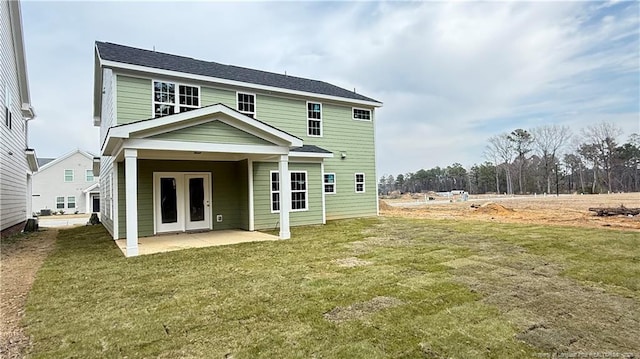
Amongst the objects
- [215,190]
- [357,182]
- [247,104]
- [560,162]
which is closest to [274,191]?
[215,190]

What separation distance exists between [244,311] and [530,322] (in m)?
3.09

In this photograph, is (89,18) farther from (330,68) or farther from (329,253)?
(329,253)

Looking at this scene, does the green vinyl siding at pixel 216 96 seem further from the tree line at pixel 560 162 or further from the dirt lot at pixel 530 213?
the tree line at pixel 560 162

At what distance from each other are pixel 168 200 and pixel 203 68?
4.83 meters

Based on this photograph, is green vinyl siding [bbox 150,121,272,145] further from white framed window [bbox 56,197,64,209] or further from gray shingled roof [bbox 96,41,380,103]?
white framed window [bbox 56,197,64,209]

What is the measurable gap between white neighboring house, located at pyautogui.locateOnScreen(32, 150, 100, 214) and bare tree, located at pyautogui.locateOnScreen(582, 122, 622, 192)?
62.8 metres

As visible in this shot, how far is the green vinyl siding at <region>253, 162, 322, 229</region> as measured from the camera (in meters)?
11.4

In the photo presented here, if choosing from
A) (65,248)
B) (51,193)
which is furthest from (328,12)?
(51,193)

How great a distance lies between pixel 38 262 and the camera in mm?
7031

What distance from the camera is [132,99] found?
10.0 metres

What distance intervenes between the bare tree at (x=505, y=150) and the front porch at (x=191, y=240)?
54607 millimetres

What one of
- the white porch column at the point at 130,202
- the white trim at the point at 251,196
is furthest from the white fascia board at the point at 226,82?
the white porch column at the point at 130,202

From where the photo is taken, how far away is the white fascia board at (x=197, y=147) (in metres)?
7.34

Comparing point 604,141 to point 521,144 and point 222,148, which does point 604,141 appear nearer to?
point 521,144
